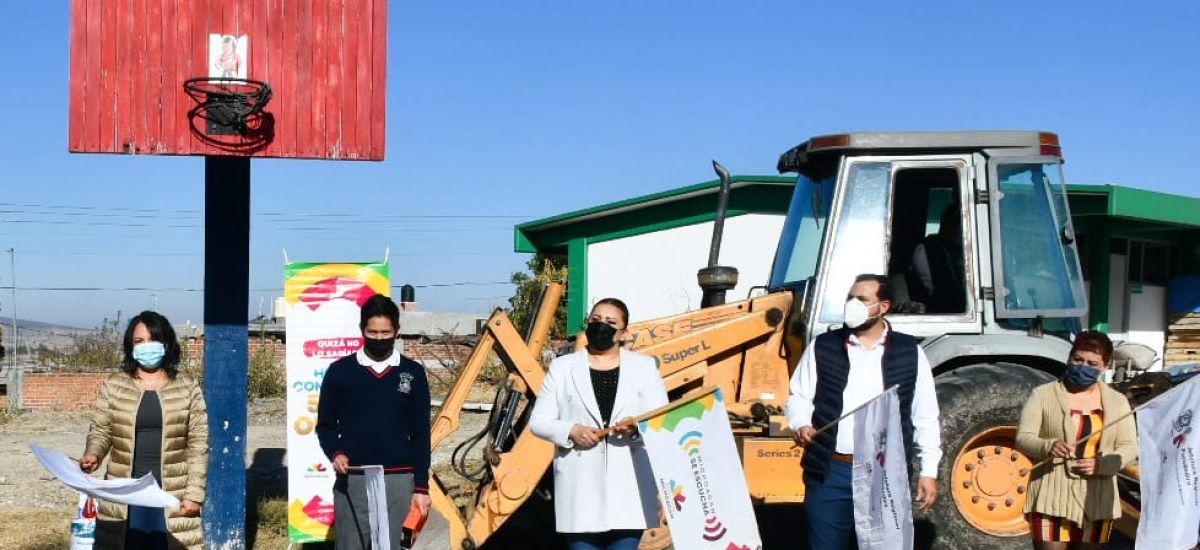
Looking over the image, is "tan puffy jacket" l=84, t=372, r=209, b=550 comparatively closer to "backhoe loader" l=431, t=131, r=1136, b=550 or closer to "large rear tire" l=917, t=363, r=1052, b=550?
"backhoe loader" l=431, t=131, r=1136, b=550

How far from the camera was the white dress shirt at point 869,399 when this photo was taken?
545cm

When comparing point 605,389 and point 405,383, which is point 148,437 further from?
point 605,389

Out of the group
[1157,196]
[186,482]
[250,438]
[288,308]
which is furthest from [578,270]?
[186,482]

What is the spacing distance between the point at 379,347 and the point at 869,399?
2.30 meters

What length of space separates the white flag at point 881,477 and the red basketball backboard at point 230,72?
14.5 feet

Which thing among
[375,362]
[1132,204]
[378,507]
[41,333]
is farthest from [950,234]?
[41,333]

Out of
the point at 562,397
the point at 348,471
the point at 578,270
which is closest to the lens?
the point at 562,397

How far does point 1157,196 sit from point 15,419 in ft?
55.9

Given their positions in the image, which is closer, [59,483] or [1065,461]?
[1065,461]

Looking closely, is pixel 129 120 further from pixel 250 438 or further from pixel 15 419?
pixel 15 419

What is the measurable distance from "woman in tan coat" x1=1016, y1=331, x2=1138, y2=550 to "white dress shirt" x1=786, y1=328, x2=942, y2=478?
610 millimetres

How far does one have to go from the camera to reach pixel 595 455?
5.59 meters

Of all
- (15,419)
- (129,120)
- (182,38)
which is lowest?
(15,419)

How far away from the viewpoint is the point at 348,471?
19.8ft
